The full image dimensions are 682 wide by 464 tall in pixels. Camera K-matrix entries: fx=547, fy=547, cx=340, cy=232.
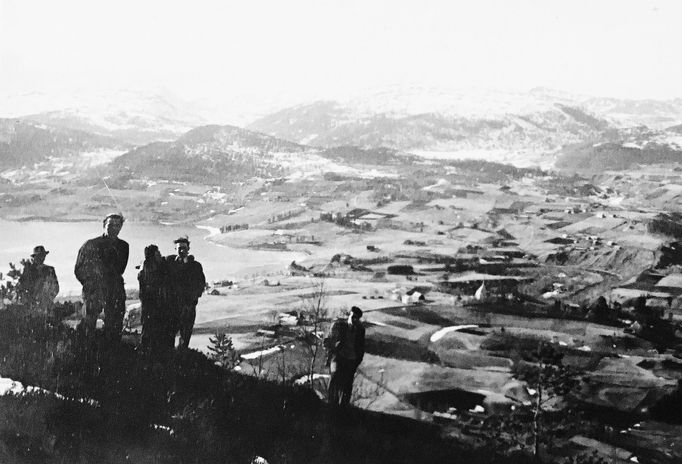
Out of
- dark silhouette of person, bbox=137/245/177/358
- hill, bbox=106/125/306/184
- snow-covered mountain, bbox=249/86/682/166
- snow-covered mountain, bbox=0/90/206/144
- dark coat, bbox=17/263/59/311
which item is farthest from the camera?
snow-covered mountain, bbox=249/86/682/166

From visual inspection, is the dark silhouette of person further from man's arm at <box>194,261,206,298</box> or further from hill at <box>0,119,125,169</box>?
hill at <box>0,119,125,169</box>

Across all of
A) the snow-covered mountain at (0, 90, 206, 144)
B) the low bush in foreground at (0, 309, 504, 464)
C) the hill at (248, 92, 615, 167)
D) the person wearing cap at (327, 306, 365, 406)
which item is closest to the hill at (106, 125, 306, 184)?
the snow-covered mountain at (0, 90, 206, 144)

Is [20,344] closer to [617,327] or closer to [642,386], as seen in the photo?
[642,386]

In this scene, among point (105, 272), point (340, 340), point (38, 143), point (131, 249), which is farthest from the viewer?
point (38, 143)

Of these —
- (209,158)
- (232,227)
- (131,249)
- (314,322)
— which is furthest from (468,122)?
(131,249)

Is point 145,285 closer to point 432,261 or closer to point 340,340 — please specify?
point 340,340

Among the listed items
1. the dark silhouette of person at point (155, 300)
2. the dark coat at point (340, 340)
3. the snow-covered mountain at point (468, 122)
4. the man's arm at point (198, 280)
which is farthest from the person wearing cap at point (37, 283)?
the snow-covered mountain at point (468, 122)
